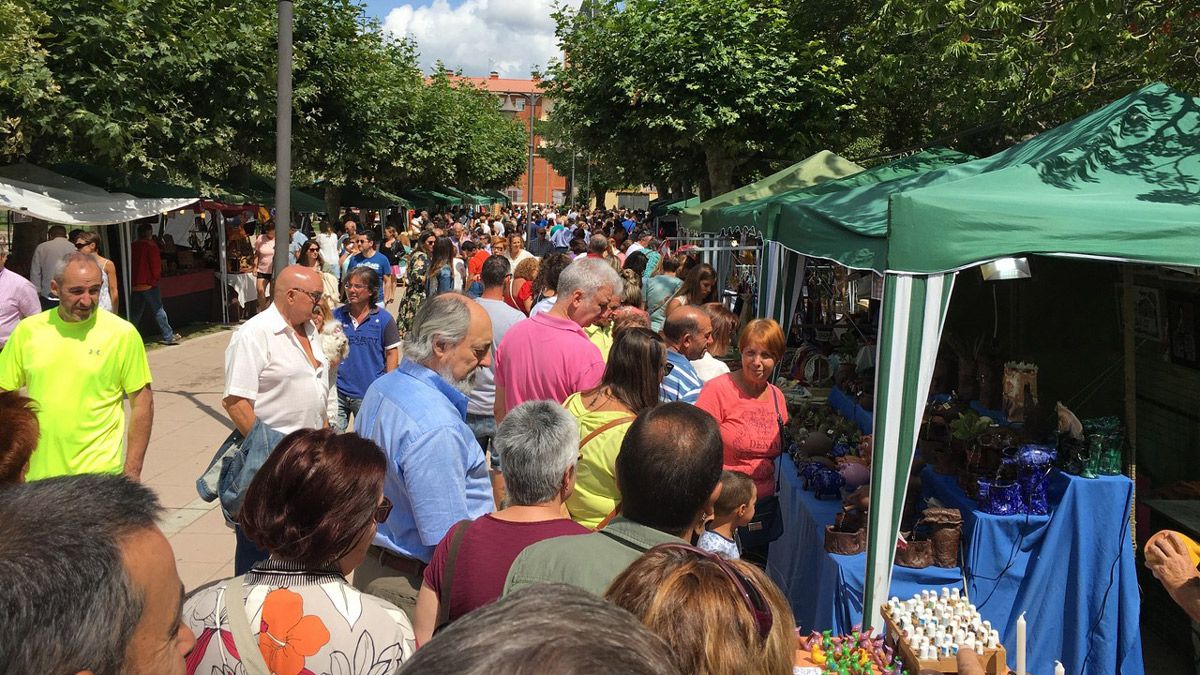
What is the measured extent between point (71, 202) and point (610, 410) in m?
11.8

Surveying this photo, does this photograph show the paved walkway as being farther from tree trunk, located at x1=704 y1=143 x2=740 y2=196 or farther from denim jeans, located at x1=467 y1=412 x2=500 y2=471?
tree trunk, located at x1=704 y1=143 x2=740 y2=196

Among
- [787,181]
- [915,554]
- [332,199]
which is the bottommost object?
[915,554]

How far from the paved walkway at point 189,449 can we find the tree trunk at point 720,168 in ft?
32.1

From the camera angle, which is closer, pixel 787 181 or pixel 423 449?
pixel 423 449

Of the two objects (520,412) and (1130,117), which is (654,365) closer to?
(520,412)

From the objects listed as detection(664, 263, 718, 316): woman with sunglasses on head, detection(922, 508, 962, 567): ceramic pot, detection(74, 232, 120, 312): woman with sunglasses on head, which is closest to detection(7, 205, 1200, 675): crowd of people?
detection(922, 508, 962, 567): ceramic pot

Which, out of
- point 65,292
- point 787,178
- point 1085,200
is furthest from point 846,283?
point 65,292

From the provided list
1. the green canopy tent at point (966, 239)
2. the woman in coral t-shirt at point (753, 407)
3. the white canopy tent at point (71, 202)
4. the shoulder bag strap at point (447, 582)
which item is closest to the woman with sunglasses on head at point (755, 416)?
the woman in coral t-shirt at point (753, 407)

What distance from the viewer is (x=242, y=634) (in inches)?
87.4

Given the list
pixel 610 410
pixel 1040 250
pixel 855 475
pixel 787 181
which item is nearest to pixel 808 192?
pixel 787 181

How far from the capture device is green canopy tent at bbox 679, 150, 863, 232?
11.8m

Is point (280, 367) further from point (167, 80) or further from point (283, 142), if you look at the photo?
point (167, 80)

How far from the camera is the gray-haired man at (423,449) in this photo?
3.23 m

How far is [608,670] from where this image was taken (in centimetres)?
92
